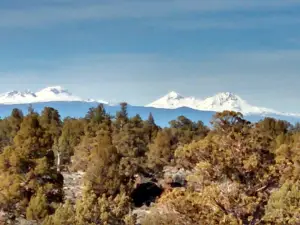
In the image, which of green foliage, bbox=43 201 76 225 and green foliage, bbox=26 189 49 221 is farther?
green foliage, bbox=26 189 49 221

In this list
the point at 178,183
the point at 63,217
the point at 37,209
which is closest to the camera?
the point at 63,217

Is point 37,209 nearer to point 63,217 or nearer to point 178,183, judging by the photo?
point 63,217

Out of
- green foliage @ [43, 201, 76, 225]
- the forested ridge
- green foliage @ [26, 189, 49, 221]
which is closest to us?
the forested ridge

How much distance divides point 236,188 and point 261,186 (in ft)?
Answer: 3.39

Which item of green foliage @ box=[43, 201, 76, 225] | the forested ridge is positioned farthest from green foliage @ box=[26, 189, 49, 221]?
green foliage @ box=[43, 201, 76, 225]

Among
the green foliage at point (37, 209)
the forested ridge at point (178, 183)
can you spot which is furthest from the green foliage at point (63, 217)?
the green foliage at point (37, 209)

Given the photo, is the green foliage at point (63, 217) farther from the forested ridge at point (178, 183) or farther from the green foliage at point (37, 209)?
the green foliage at point (37, 209)

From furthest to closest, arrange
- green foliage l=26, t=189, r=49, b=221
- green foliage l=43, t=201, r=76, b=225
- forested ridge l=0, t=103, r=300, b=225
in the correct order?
green foliage l=26, t=189, r=49, b=221, green foliage l=43, t=201, r=76, b=225, forested ridge l=0, t=103, r=300, b=225

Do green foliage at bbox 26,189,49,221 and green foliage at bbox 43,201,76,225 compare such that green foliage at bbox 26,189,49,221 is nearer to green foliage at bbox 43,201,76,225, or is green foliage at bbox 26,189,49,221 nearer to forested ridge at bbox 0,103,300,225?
forested ridge at bbox 0,103,300,225

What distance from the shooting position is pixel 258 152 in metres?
17.4

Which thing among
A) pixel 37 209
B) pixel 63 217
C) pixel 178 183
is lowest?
pixel 178 183

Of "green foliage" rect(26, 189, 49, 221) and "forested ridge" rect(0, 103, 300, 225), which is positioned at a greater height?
"forested ridge" rect(0, 103, 300, 225)

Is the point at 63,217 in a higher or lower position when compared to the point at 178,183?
higher

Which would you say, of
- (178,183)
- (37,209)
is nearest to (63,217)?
(37,209)
